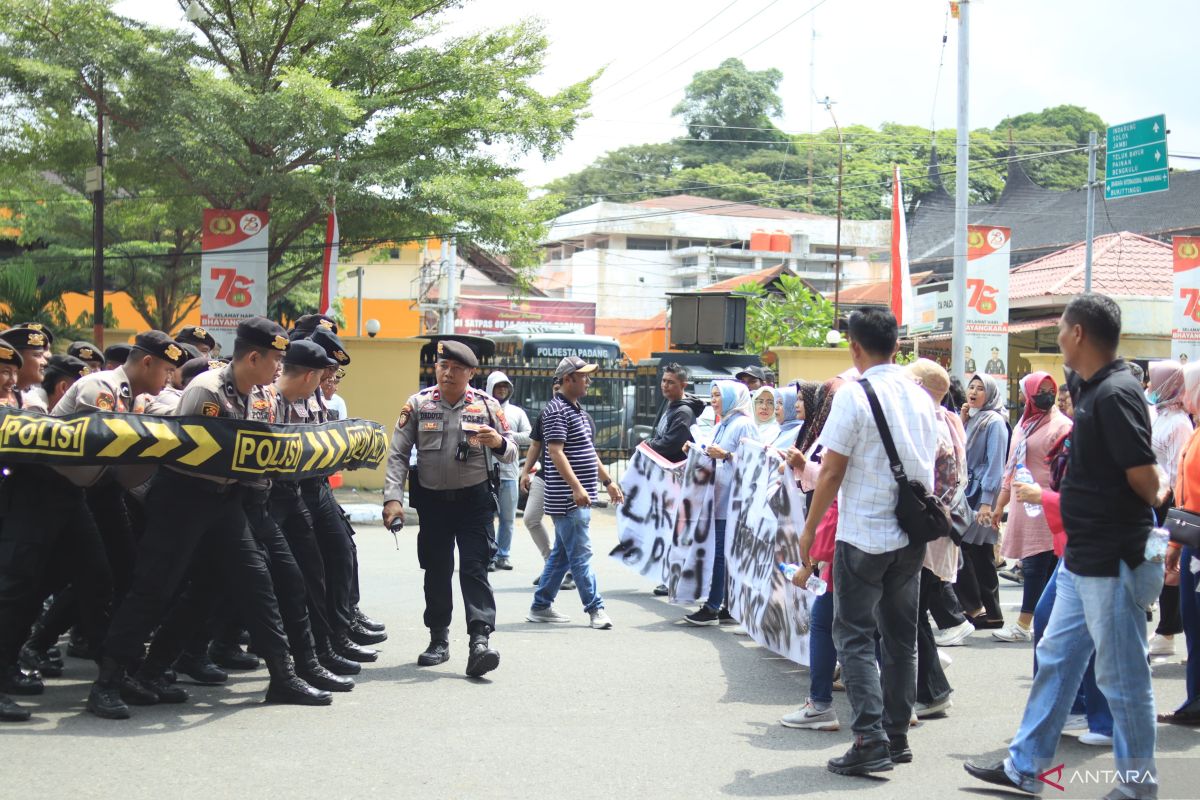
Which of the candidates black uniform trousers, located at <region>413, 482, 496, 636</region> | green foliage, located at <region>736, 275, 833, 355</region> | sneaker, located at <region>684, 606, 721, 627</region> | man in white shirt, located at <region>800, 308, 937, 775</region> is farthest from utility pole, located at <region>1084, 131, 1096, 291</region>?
man in white shirt, located at <region>800, 308, 937, 775</region>

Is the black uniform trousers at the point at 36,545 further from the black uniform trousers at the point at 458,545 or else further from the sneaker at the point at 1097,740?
the sneaker at the point at 1097,740

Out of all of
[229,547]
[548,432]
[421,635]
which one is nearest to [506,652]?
[421,635]

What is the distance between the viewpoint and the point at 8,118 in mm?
21422

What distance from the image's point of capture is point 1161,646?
313 inches

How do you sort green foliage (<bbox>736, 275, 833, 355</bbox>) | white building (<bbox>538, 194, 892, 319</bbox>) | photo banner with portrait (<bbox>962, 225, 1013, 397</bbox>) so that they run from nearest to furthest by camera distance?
1. photo banner with portrait (<bbox>962, 225, 1013, 397</bbox>)
2. green foliage (<bbox>736, 275, 833, 355</bbox>)
3. white building (<bbox>538, 194, 892, 319</bbox>)

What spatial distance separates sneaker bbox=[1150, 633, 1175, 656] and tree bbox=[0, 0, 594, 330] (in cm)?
1495

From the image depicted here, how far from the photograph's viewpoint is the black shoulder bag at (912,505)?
17.1 ft

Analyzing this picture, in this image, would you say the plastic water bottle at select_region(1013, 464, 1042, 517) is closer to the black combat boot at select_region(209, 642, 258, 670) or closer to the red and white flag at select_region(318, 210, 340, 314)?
the black combat boot at select_region(209, 642, 258, 670)

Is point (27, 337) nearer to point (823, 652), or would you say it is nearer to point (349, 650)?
point (349, 650)

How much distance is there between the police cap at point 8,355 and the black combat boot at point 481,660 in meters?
2.92

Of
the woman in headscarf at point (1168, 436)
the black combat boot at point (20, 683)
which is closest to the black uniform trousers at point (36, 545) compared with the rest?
the black combat boot at point (20, 683)

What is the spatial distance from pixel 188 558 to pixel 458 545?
1.82 m

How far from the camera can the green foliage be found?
41.1 meters

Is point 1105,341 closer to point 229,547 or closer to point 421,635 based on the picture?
point 229,547
